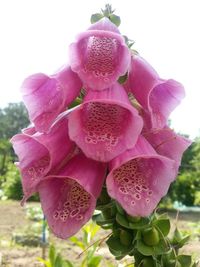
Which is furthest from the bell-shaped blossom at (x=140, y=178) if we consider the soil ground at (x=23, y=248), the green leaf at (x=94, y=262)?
the soil ground at (x=23, y=248)

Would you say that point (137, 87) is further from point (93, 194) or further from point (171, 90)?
point (93, 194)

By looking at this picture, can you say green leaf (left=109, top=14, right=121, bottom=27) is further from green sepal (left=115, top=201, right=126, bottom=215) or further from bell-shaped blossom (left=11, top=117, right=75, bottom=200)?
green sepal (left=115, top=201, right=126, bottom=215)

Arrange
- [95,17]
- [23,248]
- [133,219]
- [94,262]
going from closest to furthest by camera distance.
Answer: [133,219]
[95,17]
[94,262]
[23,248]

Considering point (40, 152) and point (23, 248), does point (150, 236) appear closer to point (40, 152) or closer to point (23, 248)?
point (40, 152)

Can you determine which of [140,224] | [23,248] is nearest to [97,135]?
[140,224]

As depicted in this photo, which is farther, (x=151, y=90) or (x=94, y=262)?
(x=94, y=262)

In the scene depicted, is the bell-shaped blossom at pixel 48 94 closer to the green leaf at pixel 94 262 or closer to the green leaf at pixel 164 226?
the green leaf at pixel 164 226

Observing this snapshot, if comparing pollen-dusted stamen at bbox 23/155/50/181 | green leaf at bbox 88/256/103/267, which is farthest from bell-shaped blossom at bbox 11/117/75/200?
green leaf at bbox 88/256/103/267
